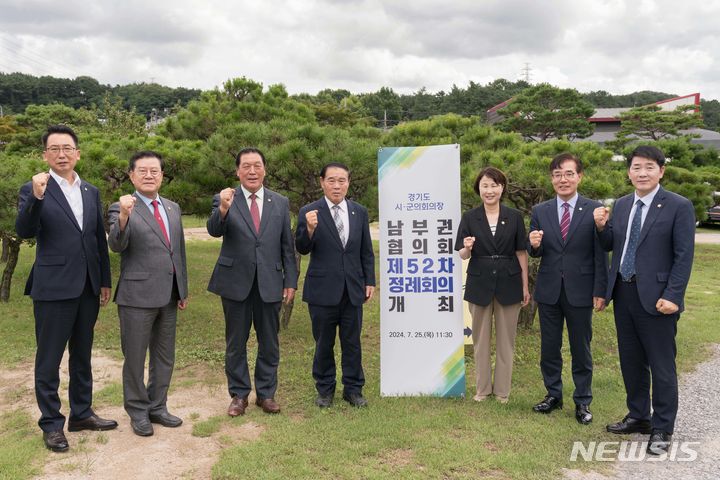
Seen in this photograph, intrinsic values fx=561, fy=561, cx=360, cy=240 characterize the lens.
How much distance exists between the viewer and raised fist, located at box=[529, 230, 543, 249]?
347cm

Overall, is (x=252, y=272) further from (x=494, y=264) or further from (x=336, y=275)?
(x=494, y=264)

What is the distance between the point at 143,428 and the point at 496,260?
240 centimetres

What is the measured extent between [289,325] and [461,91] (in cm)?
4438

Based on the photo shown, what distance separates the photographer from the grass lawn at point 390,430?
2.90 metres

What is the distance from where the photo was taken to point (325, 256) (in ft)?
12.0

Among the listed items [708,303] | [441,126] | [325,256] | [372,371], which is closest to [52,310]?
[325,256]

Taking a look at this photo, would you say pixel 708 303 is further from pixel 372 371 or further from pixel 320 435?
pixel 320 435

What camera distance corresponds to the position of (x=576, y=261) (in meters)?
3.46

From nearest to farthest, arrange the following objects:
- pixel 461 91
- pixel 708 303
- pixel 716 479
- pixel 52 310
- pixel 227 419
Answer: pixel 716 479, pixel 52 310, pixel 227 419, pixel 708 303, pixel 461 91

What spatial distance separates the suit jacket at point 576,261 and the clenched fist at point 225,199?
6.20 ft

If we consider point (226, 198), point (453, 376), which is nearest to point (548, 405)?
point (453, 376)

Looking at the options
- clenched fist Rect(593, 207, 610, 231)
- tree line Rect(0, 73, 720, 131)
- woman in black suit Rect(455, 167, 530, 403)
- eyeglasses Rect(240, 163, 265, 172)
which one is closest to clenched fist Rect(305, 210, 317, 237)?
eyeglasses Rect(240, 163, 265, 172)

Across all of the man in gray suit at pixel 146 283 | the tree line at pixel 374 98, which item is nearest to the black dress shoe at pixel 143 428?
the man in gray suit at pixel 146 283

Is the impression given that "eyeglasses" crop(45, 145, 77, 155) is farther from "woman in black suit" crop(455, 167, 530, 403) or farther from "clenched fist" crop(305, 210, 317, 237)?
"woman in black suit" crop(455, 167, 530, 403)
